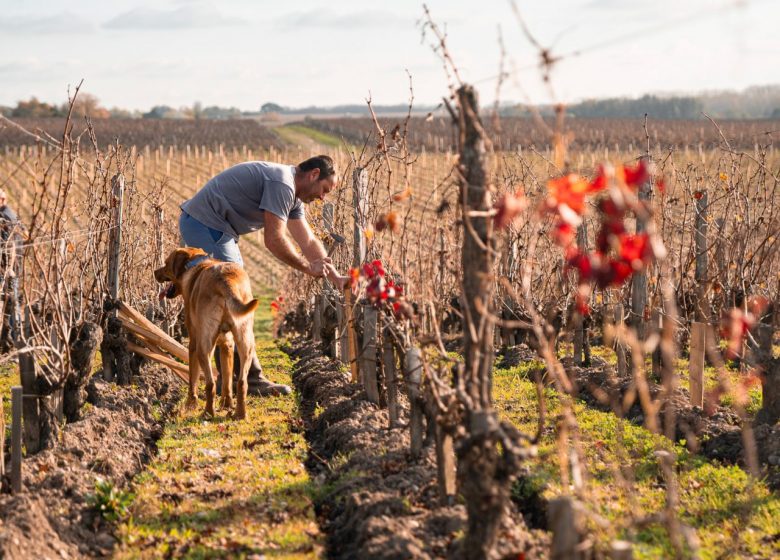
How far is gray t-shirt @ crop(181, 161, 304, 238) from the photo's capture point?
7957 mm

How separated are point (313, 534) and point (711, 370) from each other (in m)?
6.67

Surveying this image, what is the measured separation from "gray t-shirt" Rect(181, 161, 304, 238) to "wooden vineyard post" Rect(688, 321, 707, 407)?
3.66 metres

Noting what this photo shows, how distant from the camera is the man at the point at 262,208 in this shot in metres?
7.91

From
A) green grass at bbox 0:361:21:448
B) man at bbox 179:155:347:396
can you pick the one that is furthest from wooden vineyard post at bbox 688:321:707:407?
green grass at bbox 0:361:21:448

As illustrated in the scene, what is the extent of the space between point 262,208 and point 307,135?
260ft

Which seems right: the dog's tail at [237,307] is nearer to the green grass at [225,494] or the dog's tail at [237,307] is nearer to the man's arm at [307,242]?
the green grass at [225,494]

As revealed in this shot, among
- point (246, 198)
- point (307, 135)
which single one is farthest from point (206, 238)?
point (307, 135)

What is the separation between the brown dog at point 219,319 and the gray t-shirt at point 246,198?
0.53 metres

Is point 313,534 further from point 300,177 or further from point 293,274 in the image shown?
point 293,274

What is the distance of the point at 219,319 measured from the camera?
752 cm

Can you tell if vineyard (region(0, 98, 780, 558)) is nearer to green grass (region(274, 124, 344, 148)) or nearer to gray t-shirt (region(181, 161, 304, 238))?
gray t-shirt (region(181, 161, 304, 238))

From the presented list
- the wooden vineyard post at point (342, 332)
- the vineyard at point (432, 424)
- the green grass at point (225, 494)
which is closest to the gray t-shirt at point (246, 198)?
the vineyard at point (432, 424)

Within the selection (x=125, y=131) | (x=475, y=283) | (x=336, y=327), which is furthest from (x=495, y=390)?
(x=125, y=131)

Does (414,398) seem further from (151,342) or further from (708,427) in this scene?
(151,342)
